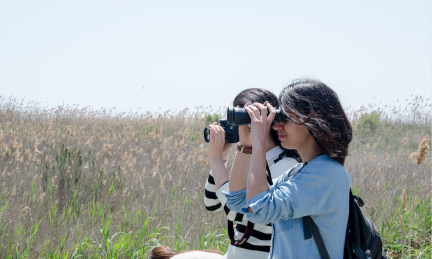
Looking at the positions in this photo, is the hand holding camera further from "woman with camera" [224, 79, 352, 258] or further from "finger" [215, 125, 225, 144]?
"woman with camera" [224, 79, 352, 258]

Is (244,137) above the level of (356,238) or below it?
above

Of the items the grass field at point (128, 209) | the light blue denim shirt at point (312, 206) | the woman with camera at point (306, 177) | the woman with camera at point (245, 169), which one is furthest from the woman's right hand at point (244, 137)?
the grass field at point (128, 209)

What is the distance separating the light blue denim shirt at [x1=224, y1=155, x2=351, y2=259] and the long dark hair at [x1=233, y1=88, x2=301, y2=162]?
0.74 meters

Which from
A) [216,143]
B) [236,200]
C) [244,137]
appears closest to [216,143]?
[216,143]

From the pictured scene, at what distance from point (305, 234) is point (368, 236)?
0.21 m

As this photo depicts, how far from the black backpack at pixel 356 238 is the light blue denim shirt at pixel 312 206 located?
20 mm

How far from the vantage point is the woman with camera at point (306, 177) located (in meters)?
1.12

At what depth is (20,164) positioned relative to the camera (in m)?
4.81

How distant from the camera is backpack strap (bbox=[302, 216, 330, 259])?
1107mm

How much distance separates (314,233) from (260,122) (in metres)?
0.42

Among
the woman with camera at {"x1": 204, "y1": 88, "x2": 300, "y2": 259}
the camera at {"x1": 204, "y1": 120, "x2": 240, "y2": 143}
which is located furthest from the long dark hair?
the camera at {"x1": 204, "y1": 120, "x2": 240, "y2": 143}

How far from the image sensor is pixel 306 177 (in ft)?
3.74

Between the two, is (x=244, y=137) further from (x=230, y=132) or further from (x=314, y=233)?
(x=314, y=233)

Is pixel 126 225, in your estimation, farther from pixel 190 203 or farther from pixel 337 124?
pixel 337 124
